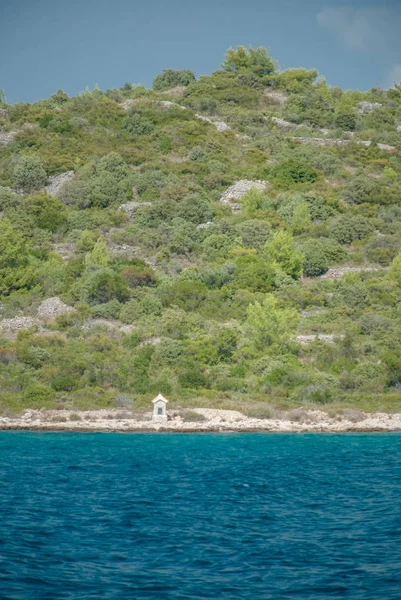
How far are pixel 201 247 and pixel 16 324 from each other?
17342mm

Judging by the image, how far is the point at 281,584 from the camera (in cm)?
1035

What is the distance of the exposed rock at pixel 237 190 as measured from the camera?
2584 inches

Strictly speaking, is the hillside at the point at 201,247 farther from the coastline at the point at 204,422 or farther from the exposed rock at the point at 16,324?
the coastline at the point at 204,422

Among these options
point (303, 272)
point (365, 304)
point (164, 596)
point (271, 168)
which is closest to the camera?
point (164, 596)

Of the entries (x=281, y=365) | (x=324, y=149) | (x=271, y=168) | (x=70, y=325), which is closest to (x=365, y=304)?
(x=281, y=365)

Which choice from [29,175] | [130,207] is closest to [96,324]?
[130,207]

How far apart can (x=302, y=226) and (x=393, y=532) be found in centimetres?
4764

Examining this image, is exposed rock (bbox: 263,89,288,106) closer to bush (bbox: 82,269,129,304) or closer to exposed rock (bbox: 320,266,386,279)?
exposed rock (bbox: 320,266,386,279)

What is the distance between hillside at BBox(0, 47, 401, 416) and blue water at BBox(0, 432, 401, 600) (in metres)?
10.5

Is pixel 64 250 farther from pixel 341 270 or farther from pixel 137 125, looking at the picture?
pixel 137 125

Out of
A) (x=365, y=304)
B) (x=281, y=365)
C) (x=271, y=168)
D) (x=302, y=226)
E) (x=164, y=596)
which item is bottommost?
(x=164, y=596)

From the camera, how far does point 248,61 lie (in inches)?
4136

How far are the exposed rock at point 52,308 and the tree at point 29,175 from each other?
23819mm

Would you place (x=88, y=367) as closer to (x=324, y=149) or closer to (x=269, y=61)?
(x=324, y=149)
